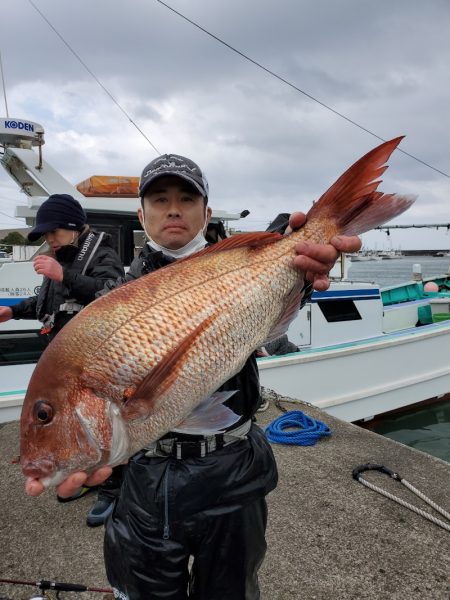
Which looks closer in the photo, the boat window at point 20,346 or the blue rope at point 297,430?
the blue rope at point 297,430

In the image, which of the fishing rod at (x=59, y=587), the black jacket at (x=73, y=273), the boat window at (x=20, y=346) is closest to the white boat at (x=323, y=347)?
the boat window at (x=20, y=346)

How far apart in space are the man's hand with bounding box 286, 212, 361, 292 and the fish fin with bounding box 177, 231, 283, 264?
13 cm

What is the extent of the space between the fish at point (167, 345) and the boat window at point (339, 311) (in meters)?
6.10

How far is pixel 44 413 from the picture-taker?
1407 mm

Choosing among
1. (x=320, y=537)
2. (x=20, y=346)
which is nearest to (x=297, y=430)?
(x=320, y=537)

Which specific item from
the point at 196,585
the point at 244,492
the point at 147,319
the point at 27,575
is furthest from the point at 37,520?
the point at 147,319

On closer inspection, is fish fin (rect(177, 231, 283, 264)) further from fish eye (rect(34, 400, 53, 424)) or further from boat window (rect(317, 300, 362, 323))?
boat window (rect(317, 300, 362, 323))

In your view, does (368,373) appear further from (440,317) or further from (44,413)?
(44,413)

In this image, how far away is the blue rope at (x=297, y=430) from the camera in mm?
4379

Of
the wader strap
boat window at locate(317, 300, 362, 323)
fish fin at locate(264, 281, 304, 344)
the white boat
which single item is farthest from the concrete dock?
boat window at locate(317, 300, 362, 323)

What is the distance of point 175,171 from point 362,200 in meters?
0.78

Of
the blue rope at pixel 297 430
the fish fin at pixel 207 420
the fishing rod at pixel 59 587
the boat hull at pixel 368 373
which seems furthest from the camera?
the boat hull at pixel 368 373

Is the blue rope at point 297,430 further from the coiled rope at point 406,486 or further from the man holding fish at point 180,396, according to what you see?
the man holding fish at point 180,396

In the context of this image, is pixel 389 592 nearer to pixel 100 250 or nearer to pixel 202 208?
pixel 202 208
